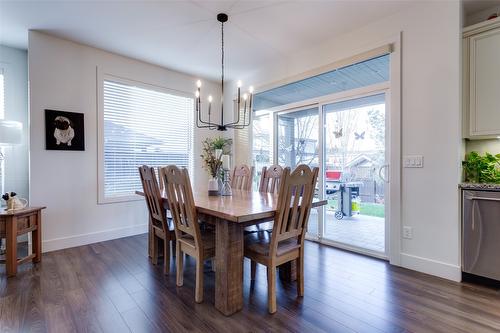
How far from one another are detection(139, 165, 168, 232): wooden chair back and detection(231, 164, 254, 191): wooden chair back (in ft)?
3.90

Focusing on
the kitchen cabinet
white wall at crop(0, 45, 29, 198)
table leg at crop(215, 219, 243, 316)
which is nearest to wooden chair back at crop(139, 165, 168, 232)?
table leg at crop(215, 219, 243, 316)

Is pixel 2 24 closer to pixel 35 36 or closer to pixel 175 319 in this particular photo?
pixel 35 36

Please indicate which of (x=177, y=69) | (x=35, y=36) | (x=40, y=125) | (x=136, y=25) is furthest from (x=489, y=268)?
(x=35, y=36)

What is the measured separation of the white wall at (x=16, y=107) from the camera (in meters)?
3.56

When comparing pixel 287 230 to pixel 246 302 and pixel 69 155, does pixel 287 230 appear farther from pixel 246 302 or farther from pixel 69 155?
pixel 69 155

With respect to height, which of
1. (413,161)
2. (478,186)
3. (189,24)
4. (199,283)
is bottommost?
(199,283)

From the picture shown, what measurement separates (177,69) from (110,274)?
3.39 metres

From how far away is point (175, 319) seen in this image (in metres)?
1.83

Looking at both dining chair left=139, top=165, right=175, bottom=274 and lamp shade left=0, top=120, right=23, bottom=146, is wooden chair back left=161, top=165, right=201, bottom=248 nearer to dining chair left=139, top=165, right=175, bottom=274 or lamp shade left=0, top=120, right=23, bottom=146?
dining chair left=139, top=165, right=175, bottom=274

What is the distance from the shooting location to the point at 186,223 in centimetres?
216

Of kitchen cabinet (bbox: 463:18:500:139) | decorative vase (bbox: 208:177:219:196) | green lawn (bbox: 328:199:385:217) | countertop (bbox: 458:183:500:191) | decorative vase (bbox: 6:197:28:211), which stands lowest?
green lawn (bbox: 328:199:385:217)

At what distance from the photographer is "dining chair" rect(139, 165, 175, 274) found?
2564 millimetres

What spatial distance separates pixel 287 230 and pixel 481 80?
95.7 inches

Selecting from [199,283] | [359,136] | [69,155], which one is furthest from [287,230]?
[69,155]
